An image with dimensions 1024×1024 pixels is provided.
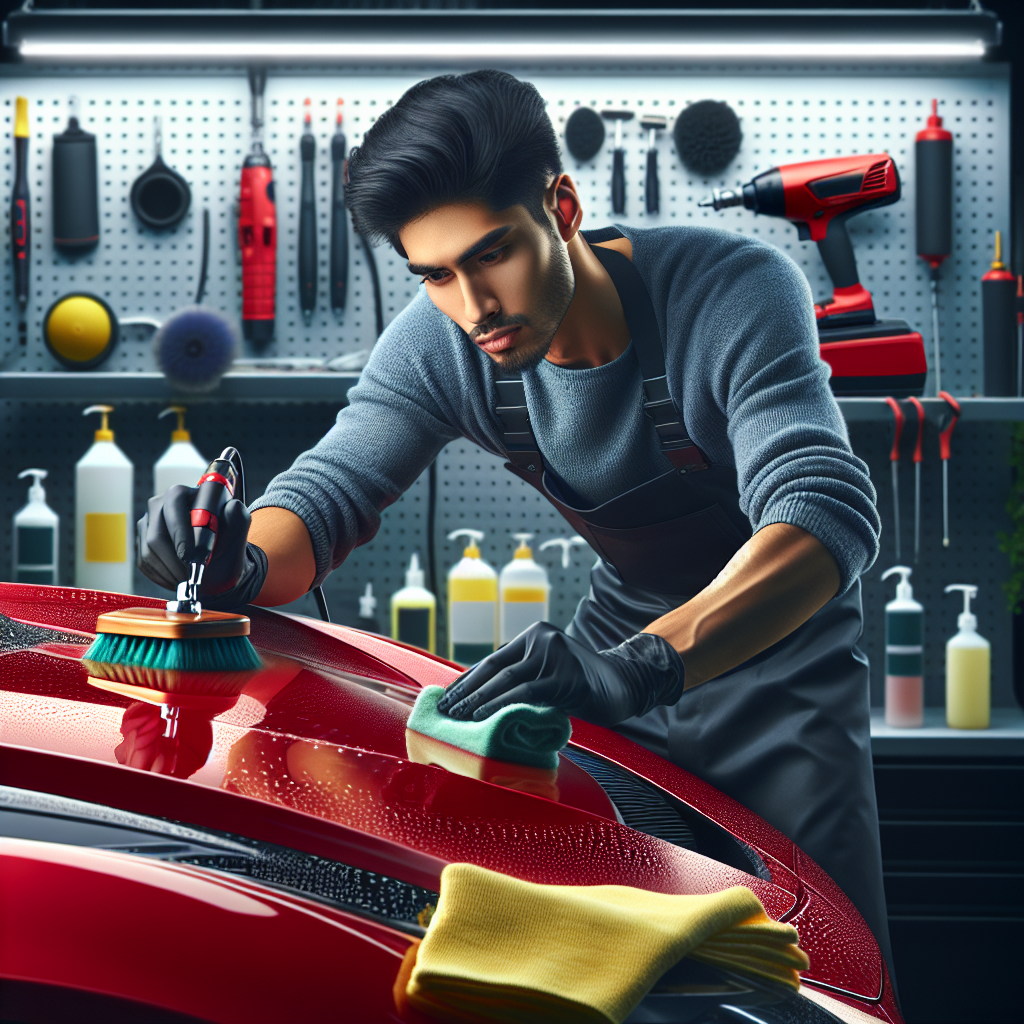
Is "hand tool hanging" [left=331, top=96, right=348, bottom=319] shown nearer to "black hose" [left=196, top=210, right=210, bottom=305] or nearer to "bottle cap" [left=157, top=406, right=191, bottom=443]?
"black hose" [left=196, top=210, right=210, bottom=305]

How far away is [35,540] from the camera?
7.21ft

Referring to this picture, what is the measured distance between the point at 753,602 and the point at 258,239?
1.70 m

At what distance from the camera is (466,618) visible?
2195 mm

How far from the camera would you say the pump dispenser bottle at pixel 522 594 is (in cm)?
219

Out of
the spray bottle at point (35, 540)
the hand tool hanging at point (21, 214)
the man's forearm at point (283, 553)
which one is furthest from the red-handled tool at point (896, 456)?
the hand tool hanging at point (21, 214)

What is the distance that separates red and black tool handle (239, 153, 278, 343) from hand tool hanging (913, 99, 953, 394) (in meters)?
1.54

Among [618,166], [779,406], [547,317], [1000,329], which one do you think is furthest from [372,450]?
[1000,329]

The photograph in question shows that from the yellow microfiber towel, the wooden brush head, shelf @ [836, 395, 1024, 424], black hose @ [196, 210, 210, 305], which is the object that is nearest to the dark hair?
the wooden brush head

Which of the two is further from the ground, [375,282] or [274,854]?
[375,282]

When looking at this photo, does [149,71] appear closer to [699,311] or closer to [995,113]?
[699,311]

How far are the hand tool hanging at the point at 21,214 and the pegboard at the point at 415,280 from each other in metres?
0.06

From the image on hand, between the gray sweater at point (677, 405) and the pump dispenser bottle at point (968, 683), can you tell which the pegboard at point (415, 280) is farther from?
the gray sweater at point (677, 405)

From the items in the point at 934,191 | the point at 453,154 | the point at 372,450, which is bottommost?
the point at 372,450

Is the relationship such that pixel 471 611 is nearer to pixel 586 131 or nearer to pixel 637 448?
pixel 637 448
